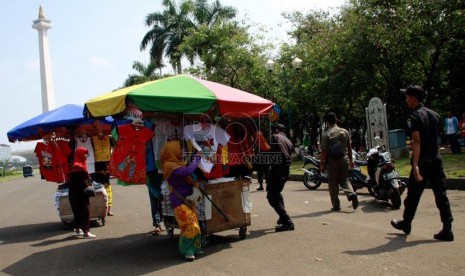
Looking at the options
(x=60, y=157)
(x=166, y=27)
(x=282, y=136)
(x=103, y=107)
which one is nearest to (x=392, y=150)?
(x=282, y=136)

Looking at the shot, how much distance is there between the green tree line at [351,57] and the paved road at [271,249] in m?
11.4

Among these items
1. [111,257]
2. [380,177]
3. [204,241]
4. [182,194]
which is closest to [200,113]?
[182,194]

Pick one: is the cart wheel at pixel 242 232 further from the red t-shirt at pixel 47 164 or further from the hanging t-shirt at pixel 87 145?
the red t-shirt at pixel 47 164

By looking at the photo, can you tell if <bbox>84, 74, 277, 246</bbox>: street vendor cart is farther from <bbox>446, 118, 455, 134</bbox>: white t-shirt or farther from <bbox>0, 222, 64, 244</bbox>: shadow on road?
<bbox>446, 118, 455, 134</bbox>: white t-shirt

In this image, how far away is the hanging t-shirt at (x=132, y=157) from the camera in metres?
6.82

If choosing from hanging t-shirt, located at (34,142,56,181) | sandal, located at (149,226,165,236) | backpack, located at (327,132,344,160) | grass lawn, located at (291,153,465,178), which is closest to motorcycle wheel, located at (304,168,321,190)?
grass lawn, located at (291,153,465,178)

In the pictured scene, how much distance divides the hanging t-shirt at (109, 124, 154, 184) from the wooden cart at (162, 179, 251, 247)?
0.66 meters

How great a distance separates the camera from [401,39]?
19.6 m

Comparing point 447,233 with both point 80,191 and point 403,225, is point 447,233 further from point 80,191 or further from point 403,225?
point 80,191

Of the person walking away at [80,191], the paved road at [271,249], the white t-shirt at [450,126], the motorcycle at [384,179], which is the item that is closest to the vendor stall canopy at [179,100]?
the person walking away at [80,191]

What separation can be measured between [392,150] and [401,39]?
15.3 feet

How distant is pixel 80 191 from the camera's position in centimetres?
830

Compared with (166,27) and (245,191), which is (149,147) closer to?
(245,191)

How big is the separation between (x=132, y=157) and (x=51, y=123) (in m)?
3.17
